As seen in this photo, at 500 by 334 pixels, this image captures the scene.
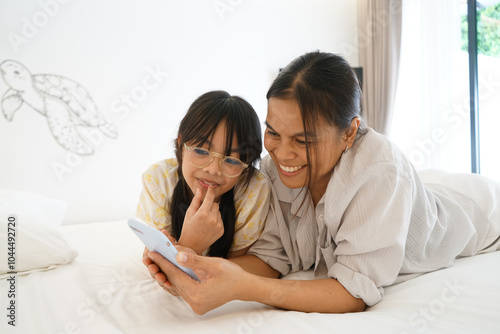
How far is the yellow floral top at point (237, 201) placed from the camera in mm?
1355

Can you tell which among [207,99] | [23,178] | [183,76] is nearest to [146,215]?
[207,99]

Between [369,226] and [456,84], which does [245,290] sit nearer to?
[369,226]

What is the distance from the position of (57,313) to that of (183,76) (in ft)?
8.37

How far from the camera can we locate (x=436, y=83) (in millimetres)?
3623

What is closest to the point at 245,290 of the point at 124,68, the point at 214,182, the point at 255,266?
the point at 255,266

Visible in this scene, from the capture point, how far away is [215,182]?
1272 millimetres

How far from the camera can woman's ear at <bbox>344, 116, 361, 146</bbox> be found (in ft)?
3.79

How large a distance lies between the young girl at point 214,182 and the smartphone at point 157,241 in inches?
7.1

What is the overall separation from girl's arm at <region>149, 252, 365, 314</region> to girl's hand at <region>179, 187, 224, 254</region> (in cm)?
15
